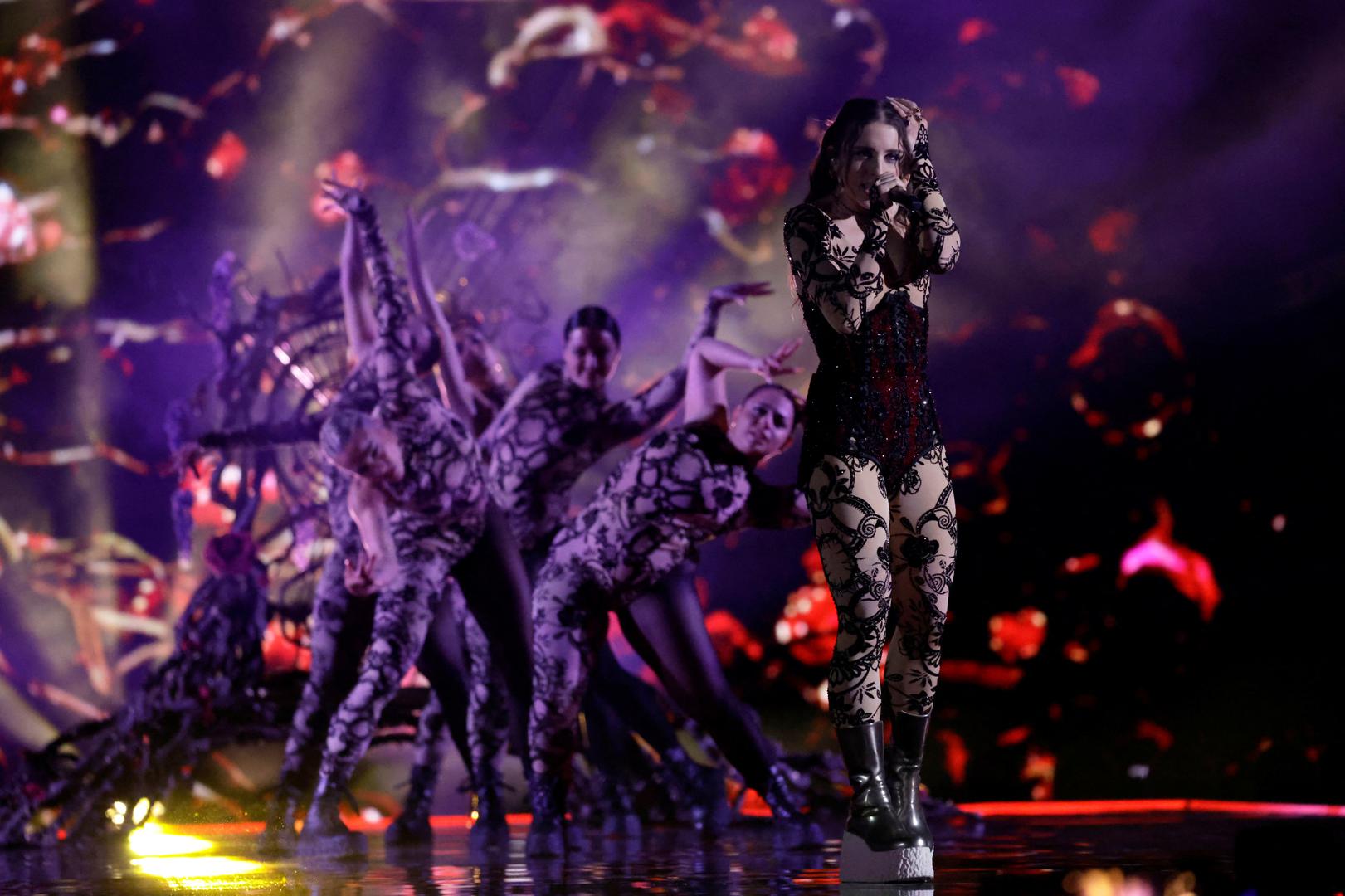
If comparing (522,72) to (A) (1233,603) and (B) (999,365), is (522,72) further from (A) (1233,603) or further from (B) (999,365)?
(A) (1233,603)

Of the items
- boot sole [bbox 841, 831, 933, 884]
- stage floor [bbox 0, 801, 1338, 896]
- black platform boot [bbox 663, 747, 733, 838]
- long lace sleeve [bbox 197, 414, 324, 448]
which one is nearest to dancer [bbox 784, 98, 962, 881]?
boot sole [bbox 841, 831, 933, 884]

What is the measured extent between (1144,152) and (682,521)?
2784mm

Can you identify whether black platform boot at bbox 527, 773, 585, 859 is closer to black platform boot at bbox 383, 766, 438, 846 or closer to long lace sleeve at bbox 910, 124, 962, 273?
black platform boot at bbox 383, 766, 438, 846

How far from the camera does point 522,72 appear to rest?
6137 millimetres

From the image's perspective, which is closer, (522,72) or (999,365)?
(999,365)

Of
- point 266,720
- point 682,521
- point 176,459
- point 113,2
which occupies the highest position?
point 113,2

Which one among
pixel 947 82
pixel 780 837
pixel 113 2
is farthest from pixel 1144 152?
pixel 113 2

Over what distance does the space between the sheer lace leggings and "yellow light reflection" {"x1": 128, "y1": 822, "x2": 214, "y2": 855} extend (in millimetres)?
2386

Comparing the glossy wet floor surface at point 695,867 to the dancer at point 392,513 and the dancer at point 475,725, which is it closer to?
the dancer at point 475,725

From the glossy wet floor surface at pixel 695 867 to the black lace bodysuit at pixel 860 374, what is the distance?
66 cm

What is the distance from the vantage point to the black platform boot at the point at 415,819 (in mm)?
4312

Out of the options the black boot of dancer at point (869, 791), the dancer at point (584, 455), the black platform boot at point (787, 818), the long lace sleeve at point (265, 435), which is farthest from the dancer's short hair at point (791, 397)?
the long lace sleeve at point (265, 435)

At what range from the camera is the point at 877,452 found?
2.18 metres

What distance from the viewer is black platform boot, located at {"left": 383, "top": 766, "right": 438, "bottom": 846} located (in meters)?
4.31
